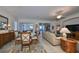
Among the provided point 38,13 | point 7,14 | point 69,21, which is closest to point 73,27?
point 69,21

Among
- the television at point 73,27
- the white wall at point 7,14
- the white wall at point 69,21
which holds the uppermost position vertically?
the white wall at point 7,14

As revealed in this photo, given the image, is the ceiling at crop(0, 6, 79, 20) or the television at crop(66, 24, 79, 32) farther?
the television at crop(66, 24, 79, 32)

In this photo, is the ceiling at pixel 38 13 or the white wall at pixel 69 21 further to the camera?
the white wall at pixel 69 21

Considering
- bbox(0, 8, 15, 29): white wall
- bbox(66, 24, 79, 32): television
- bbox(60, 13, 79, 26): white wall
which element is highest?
bbox(0, 8, 15, 29): white wall

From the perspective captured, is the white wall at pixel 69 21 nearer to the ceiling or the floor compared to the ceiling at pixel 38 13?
nearer to the floor

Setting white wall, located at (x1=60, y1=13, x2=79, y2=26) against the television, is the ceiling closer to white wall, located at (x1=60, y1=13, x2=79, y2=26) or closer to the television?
white wall, located at (x1=60, y1=13, x2=79, y2=26)

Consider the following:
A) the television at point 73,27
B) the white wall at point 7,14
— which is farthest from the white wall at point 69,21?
the white wall at point 7,14

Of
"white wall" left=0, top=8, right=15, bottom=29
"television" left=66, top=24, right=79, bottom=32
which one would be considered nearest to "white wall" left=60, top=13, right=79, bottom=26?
"television" left=66, top=24, right=79, bottom=32

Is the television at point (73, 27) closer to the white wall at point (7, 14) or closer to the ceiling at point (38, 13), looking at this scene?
the ceiling at point (38, 13)

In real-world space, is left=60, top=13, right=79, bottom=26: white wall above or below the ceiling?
below

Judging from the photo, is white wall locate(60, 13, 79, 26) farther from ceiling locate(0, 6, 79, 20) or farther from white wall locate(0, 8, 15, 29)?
white wall locate(0, 8, 15, 29)

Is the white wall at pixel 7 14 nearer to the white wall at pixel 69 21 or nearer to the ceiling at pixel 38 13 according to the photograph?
the ceiling at pixel 38 13

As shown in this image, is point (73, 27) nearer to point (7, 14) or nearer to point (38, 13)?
point (38, 13)
